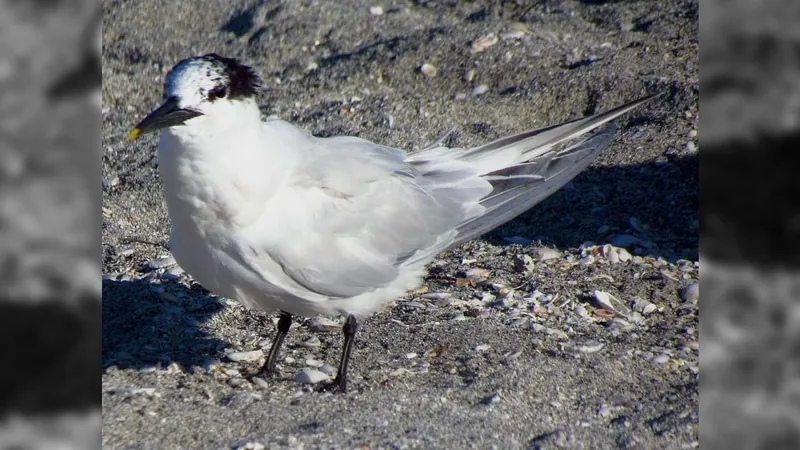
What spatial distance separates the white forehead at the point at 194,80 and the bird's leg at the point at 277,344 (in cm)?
91

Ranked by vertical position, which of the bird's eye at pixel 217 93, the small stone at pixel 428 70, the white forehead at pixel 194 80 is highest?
the white forehead at pixel 194 80

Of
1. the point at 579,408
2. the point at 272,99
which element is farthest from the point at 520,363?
the point at 272,99

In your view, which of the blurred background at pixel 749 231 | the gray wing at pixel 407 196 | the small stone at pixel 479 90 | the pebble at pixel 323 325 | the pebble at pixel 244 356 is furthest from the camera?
the small stone at pixel 479 90

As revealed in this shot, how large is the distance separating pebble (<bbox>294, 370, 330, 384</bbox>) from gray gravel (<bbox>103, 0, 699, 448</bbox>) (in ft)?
0.05

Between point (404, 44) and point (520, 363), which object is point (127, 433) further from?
point (404, 44)

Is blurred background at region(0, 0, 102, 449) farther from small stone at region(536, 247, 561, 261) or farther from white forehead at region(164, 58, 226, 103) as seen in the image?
small stone at region(536, 247, 561, 261)

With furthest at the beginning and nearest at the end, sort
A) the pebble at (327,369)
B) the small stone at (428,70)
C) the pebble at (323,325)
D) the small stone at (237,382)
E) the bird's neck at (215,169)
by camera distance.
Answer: the small stone at (428,70) < the pebble at (323,325) < the pebble at (327,369) < the small stone at (237,382) < the bird's neck at (215,169)

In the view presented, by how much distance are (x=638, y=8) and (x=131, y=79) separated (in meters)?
3.01

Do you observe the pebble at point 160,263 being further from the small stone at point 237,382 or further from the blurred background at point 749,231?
the blurred background at point 749,231

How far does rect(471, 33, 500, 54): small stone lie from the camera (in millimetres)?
5195

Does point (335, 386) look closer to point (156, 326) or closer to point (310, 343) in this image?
point (310, 343)

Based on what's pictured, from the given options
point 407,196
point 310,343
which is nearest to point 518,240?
point 407,196

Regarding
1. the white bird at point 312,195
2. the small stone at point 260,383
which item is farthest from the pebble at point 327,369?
the small stone at point 260,383

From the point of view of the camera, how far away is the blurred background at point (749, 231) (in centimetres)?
124
